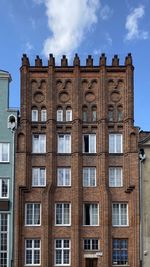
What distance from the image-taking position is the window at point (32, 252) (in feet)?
140

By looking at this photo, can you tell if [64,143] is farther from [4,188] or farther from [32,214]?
[32,214]

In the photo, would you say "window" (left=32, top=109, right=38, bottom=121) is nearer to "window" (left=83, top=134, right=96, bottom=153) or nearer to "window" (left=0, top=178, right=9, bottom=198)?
"window" (left=83, top=134, right=96, bottom=153)

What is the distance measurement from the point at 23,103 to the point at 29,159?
193 inches

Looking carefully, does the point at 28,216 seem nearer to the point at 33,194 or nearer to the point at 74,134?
the point at 33,194

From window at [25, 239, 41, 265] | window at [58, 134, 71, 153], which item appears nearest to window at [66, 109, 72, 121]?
window at [58, 134, 71, 153]

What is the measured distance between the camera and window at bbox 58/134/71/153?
45.0 metres

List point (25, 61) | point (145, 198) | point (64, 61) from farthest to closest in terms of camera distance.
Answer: point (64, 61) → point (25, 61) → point (145, 198)

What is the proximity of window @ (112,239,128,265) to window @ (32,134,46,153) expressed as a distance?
9.88 m

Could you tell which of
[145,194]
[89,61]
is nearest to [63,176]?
[145,194]

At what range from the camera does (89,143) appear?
4516cm

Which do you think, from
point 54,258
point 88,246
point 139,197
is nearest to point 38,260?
point 54,258

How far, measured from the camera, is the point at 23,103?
148 feet

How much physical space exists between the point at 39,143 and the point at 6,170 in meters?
3.69

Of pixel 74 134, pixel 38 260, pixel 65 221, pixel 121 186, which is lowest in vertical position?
pixel 38 260
